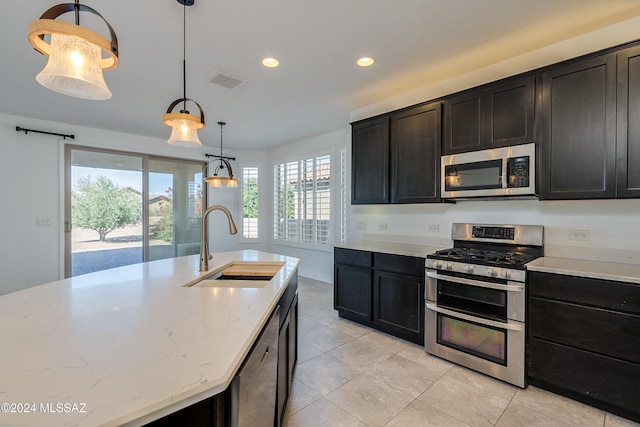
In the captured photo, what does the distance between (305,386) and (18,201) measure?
481 cm

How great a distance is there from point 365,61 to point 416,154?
107 cm

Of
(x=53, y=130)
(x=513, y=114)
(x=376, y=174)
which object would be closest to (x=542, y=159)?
(x=513, y=114)

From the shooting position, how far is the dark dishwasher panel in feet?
3.02

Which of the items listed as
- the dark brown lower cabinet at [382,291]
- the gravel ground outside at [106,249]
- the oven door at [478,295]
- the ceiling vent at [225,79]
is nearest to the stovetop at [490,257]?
the oven door at [478,295]

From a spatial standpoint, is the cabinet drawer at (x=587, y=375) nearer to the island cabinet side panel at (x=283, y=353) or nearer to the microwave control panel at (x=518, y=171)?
the microwave control panel at (x=518, y=171)

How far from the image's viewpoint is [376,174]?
3.47 meters

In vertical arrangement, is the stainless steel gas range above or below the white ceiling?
below

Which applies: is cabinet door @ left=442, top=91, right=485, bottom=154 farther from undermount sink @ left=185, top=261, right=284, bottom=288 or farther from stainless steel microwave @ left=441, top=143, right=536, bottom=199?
undermount sink @ left=185, top=261, right=284, bottom=288

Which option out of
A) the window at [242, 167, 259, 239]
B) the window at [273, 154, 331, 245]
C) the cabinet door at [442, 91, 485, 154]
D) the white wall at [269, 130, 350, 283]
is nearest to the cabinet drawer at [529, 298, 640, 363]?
the cabinet door at [442, 91, 485, 154]

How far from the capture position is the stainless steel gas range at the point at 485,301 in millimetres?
2213

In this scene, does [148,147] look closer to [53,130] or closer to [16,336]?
[53,130]

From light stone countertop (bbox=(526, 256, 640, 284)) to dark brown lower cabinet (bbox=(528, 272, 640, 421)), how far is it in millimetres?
36

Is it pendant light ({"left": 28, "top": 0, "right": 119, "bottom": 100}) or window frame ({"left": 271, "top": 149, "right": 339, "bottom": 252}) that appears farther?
window frame ({"left": 271, "top": 149, "right": 339, "bottom": 252})

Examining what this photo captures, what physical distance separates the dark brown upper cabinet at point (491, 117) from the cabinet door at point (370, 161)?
2.33 feet
